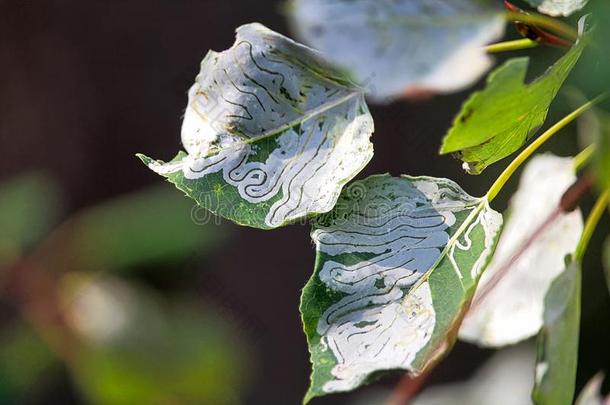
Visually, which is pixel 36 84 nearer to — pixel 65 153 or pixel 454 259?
pixel 65 153

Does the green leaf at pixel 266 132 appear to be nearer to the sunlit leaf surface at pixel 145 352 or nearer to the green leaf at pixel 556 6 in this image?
the green leaf at pixel 556 6

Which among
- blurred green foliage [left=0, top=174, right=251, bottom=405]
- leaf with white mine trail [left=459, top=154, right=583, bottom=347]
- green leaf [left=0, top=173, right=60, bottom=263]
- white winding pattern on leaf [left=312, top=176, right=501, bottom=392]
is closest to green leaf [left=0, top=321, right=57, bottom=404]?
blurred green foliage [left=0, top=174, right=251, bottom=405]

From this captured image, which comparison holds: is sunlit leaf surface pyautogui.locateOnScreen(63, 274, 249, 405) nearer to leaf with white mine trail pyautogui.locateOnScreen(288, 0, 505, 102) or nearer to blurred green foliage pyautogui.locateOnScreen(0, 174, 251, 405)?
blurred green foliage pyautogui.locateOnScreen(0, 174, 251, 405)

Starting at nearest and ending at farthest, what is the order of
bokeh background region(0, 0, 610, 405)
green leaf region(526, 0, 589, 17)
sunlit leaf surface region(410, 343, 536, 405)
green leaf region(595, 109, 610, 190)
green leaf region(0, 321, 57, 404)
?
1. green leaf region(595, 109, 610, 190)
2. green leaf region(526, 0, 589, 17)
3. sunlit leaf surface region(410, 343, 536, 405)
4. green leaf region(0, 321, 57, 404)
5. bokeh background region(0, 0, 610, 405)

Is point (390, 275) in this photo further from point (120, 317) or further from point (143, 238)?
point (143, 238)

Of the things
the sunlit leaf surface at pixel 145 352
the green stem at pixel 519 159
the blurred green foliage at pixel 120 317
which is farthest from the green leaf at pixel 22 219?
the green stem at pixel 519 159

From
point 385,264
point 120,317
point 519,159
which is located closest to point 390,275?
point 385,264

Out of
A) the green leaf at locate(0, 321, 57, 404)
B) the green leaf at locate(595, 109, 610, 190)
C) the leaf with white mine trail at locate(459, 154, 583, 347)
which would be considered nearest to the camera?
the green leaf at locate(595, 109, 610, 190)
